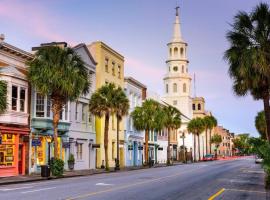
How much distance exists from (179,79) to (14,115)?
97529 millimetres

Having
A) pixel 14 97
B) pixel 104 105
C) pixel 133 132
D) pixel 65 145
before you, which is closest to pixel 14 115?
pixel 14 97

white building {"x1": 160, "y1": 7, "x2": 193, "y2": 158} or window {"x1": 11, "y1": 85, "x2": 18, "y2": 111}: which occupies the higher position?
white building {"x1": 160, "y1": 7, "x2": 193, "y2": 158}

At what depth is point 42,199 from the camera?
1664 cm

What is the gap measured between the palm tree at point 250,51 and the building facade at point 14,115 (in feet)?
55.6

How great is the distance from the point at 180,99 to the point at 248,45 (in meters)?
106

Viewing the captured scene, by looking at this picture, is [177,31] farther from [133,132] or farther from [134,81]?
[133,132]

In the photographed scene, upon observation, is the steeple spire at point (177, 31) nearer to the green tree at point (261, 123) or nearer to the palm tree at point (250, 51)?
the green tree at point (261, 123)

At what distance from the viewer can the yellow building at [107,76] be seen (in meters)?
56.4

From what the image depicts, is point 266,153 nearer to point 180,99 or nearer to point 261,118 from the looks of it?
point 261,118

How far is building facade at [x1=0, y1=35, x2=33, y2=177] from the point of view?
1419 inches

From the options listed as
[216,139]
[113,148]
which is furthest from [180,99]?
[113,148]

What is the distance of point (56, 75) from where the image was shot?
35500 millimetres

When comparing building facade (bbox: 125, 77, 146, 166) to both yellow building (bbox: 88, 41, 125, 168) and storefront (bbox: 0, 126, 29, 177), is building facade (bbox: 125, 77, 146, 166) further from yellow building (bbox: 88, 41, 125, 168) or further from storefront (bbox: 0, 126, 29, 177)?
storefront (bbox: 0, 126, 29, 177)

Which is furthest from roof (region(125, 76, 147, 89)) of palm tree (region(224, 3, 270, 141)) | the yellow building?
palm tree (region(224, 3, 270, 141))
